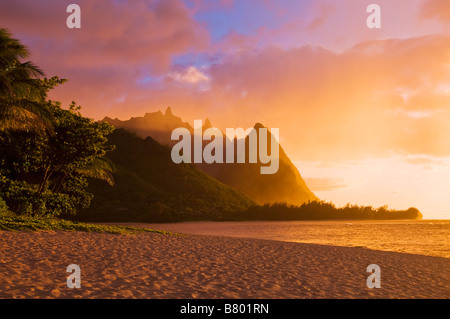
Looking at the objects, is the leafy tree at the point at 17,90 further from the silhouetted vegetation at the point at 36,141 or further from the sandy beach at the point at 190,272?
the sandy beach at the point at 190,272

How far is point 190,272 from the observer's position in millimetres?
12172

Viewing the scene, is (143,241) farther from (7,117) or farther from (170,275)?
(7,117)

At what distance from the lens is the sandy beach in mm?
9555

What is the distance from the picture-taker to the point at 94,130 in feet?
96.9

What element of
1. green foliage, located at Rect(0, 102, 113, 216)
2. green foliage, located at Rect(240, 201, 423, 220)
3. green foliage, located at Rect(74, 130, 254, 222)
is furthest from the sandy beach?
green foliage, located at Rect(240, 201, 423, 220)

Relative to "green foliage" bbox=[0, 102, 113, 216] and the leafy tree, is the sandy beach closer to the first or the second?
the leafy tree

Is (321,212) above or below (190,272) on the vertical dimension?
below

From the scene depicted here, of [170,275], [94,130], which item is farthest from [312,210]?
[170,275]

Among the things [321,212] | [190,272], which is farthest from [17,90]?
[321,212]
